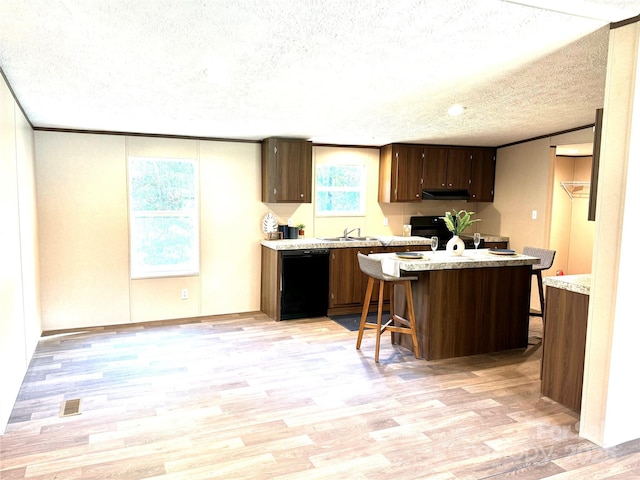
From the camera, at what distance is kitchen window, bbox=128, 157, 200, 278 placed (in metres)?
5.36

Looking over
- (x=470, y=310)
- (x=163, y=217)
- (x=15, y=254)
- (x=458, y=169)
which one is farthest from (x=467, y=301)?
(x=15, y=254)

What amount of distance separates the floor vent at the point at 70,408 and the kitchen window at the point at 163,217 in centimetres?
222

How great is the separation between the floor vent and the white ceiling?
2.23 m

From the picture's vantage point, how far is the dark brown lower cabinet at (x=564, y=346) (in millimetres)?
3072

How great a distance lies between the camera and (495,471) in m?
2.46

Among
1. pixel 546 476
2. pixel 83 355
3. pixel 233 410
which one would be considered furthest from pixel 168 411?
pixel 546 476

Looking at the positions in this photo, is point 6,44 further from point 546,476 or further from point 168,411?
point 546,476

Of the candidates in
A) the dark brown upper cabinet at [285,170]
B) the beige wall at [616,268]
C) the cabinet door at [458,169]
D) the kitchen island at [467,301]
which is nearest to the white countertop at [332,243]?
the dark brown upper cabinet at [285,170]

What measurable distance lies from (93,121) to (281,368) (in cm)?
299

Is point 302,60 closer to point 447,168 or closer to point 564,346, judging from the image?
point 564,346

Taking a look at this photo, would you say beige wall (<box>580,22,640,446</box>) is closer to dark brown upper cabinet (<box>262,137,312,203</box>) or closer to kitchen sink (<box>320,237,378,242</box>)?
kitchen sink (<box>320,237,378,242</box>)

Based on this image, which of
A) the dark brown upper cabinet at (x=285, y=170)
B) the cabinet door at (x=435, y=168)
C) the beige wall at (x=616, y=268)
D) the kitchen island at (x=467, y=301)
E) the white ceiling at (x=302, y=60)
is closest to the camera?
the white ceiling at (x=302, y=60)

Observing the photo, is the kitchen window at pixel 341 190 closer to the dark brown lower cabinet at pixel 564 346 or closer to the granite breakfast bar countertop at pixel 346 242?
the granite breakfast bar countertop at pixel 346 242

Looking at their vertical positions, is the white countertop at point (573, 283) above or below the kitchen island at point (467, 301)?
above
